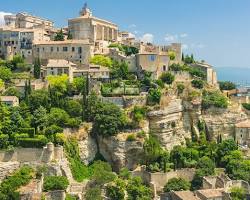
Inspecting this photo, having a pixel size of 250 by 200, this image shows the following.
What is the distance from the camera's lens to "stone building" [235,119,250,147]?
185 ft

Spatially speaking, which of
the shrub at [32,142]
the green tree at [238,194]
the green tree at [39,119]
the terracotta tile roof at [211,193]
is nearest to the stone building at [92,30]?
the green tree at [39,119]

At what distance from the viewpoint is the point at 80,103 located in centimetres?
5116

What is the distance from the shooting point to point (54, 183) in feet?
135

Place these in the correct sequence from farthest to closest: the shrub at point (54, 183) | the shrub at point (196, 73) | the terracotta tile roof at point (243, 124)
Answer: the shrub at point (196, 73), the terracotta tile roof at point (243, 124), the shrub at point (54, 183)

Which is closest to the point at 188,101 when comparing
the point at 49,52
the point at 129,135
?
the point at 129,135

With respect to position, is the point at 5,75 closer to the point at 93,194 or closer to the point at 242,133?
the point at 93,194

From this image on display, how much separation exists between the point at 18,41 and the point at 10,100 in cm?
1593

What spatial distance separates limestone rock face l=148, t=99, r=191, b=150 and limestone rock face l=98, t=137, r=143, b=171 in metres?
3.11

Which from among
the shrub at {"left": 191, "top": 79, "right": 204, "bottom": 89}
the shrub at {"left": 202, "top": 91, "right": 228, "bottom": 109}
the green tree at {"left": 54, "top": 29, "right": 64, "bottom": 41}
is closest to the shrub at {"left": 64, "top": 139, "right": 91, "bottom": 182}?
the shrub at {"left": 202, "top": 91, "right": 228, "bottom": 109}

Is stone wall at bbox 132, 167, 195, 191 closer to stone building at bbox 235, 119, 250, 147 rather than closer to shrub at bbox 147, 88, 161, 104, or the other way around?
shrub at bbox 147, 88, 161, 104

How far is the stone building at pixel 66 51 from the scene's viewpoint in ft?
200

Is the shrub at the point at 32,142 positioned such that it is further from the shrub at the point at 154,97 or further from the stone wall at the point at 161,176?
the shrub at the point at 154,97

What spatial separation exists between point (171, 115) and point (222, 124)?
6755 mm

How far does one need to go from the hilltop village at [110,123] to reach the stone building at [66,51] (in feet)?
0.37
